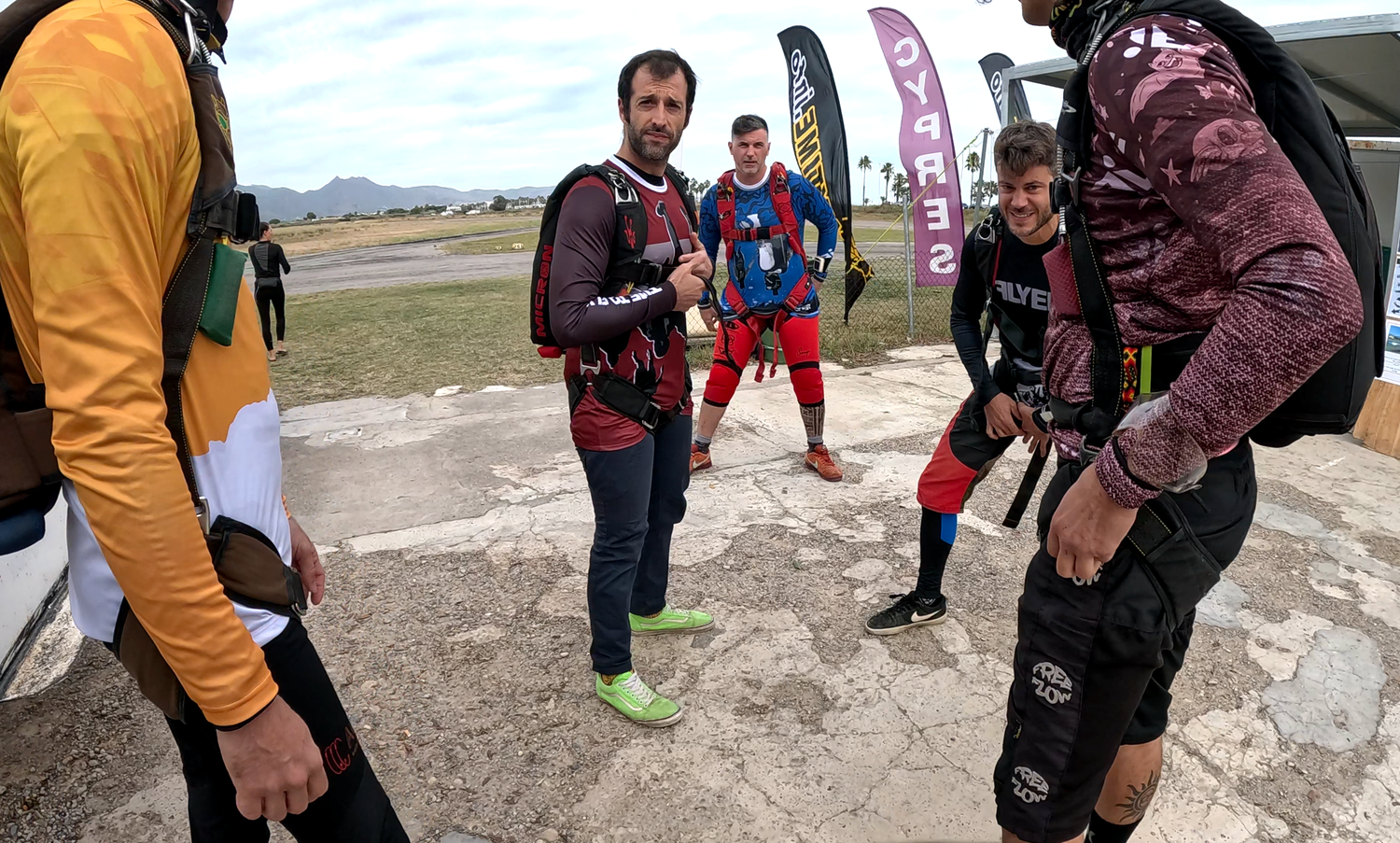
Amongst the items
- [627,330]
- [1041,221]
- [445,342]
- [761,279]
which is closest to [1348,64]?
[761,279]

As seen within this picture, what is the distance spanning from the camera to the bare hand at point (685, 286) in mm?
2456

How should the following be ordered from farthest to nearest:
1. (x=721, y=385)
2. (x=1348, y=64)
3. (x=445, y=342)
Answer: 1. (x=445, y=342)
2. (x=1348, y=64)
3. (x=721, y=385)

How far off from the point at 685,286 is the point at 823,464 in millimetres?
2436

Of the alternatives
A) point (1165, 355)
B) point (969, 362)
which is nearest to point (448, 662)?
point (969, 362)

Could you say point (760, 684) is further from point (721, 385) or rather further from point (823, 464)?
point (721, 385)

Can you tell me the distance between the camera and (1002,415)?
2764 mm

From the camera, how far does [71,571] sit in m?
1.16

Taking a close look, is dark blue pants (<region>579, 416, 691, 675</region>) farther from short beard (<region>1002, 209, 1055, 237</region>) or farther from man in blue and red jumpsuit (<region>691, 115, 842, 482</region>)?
man in blue and red jumpsuit (<region>691, 115, 842, 482</region>)

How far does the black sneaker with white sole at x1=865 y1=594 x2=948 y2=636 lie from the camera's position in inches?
118

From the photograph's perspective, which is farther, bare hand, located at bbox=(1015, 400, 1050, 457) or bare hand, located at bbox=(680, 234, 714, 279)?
bare hand, located at bbox=(1015, 400, 1050, 457)

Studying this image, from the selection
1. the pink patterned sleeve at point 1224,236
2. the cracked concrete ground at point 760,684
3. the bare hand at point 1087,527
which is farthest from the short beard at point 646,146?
the cracked concrete ground at point 760,684

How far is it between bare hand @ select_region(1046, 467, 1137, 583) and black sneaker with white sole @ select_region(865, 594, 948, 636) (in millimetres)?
1749

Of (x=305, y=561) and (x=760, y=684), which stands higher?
(x=305, y=561)

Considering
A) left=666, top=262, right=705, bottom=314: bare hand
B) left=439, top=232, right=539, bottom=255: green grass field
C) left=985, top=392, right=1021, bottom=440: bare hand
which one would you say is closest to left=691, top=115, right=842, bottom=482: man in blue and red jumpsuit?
left=985, top=392, right=1021, bottom=440: bare hand
